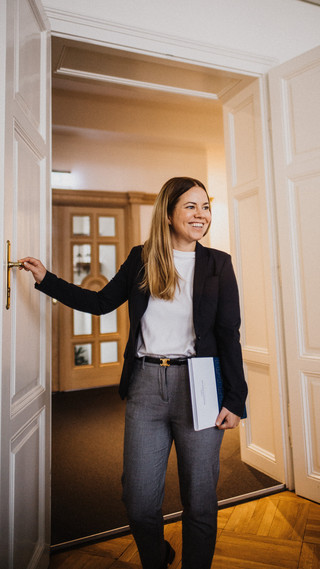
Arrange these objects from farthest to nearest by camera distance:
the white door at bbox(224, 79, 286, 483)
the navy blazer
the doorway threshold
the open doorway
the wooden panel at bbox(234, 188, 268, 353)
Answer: the open doorway < the wooden panel at bbox(234, 188, 268, 353) < the white door at bbox(224, 79, 286, 483) < the doorway threshold < the navy blazer

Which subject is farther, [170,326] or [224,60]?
[224,60]

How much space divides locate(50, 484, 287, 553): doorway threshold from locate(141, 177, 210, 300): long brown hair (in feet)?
4.38

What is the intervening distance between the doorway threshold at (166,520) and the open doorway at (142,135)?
0.59 meters

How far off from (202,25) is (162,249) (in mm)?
1744

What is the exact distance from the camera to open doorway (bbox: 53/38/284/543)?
111 inches

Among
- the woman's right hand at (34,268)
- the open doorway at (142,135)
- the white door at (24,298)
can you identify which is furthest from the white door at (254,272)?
the woman's right hand at (34,268)

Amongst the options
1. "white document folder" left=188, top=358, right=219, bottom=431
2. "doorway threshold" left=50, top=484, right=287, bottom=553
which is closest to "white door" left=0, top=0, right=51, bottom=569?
"doorway threshold" left=50, top=484, right=287, bottom=553

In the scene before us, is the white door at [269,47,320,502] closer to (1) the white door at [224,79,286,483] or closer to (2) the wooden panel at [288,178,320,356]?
(2) the wooden panel at [288,178,320,356]

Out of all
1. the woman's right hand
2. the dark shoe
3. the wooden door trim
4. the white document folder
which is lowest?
the dark shoe

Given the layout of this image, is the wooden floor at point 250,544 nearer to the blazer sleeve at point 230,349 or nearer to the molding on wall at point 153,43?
the blazer sleeve at point 230,349

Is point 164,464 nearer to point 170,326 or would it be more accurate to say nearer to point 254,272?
point 170,326

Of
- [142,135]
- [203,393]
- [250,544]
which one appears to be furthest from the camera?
[142,135]

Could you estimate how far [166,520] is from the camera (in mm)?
1946

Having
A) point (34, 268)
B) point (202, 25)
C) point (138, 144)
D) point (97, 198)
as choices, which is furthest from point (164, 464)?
point (138, 144)
